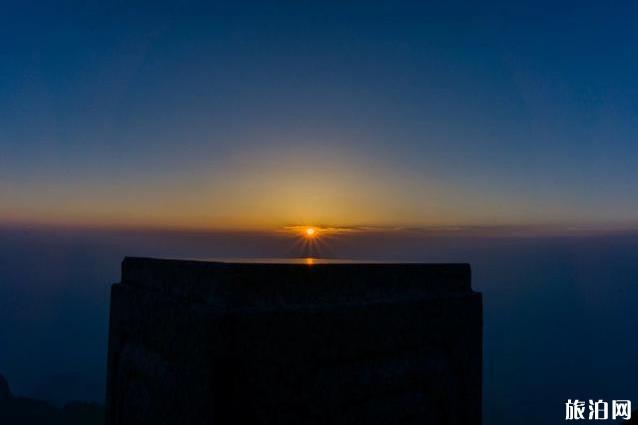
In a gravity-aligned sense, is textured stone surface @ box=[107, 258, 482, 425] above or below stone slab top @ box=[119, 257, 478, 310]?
below

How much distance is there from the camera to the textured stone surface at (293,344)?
226cm

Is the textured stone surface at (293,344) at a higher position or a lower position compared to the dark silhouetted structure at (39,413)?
higher

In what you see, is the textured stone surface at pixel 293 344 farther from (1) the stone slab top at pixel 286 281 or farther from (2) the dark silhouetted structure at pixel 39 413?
(2) the dark silhouetted structure at pixel 39 413

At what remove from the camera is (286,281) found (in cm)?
247

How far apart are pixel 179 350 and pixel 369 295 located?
3.79 ft

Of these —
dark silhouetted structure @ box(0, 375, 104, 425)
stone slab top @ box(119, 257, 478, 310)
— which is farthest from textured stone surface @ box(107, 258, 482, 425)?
dark silhouetted structure @ box(0, 375, 104, 425)

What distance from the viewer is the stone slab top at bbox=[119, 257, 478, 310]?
2.35 metres

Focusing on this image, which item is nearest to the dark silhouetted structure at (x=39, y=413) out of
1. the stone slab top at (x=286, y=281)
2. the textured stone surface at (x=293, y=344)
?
the textured stone surface at (x=293, y=344)

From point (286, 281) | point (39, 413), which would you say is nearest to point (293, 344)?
point (286, 281)

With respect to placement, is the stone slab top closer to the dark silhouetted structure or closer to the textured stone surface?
the textured stone surface

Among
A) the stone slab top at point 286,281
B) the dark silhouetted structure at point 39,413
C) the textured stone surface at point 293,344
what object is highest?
the stone slab top at point 286,281

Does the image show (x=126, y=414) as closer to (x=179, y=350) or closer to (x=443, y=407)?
(x=179, y=350)

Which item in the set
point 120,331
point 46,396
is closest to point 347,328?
point 120,331

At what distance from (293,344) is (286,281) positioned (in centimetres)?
33
